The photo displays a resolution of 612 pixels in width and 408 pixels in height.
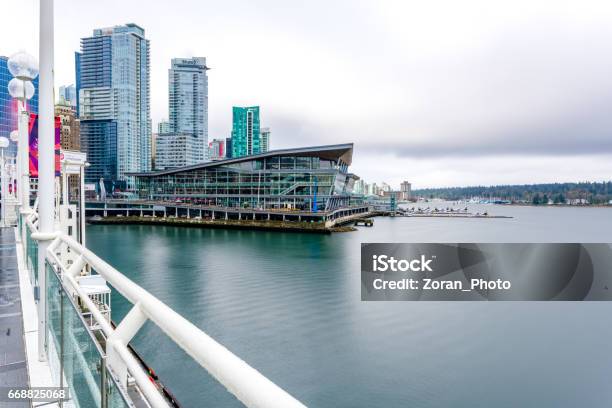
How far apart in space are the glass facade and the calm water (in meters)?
29.5

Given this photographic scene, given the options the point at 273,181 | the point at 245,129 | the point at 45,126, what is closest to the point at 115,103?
the point at 245,129

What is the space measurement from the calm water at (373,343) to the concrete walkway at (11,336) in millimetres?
5238

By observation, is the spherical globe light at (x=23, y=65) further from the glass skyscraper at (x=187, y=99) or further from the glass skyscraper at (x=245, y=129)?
the glass skyscraper at (x=245, y=129)

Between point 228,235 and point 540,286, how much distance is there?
112ft

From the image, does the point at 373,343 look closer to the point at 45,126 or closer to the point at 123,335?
the point at 45,126

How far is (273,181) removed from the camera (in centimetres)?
5638

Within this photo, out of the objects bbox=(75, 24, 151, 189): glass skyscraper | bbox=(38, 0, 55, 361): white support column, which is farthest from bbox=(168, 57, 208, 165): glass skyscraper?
bbox=(38, 0, 55, 361): white support column

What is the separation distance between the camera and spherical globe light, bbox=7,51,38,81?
5.65 m

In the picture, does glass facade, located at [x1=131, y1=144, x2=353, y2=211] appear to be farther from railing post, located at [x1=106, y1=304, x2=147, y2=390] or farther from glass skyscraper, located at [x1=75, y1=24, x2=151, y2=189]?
glass skyscraper, located at [x1=75, y1=24, x2=151, y2=189]

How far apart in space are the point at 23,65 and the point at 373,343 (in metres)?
12.4

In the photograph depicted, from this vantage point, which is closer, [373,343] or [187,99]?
[373,343]

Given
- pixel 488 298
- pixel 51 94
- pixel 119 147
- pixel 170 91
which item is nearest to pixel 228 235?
pixel 488 298

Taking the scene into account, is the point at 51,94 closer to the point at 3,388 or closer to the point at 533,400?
the point at 3,388

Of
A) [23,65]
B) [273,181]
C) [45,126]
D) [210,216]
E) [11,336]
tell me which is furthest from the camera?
[210,216]
